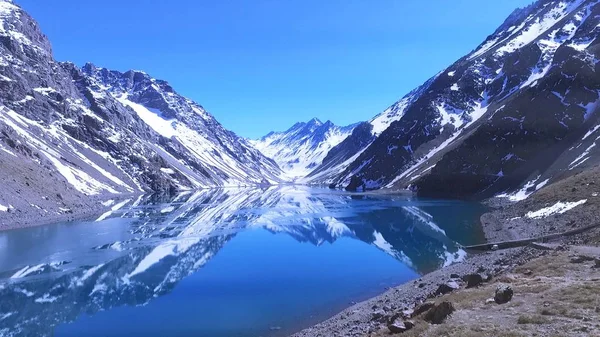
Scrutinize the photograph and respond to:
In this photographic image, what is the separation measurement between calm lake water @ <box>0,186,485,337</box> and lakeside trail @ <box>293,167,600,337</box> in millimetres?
3609

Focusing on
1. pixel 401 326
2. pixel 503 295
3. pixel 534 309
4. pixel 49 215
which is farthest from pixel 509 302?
pixel 49 215

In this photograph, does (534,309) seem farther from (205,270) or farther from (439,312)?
(205,270)

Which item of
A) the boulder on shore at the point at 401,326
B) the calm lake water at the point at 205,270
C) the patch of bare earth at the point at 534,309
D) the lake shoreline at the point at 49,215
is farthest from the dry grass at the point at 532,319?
the lake shoreline at the point at 49,215

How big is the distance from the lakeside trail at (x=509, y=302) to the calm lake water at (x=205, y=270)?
3609mm

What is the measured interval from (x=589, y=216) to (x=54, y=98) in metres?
206

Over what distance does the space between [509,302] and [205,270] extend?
35719 millimetres

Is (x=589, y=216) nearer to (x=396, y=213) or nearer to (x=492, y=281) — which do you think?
(x=492, y=281)

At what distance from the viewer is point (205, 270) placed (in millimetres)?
49438

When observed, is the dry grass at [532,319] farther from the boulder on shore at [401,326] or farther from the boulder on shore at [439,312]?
the boulder on shore at [401,326]

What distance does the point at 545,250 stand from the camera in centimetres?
3644

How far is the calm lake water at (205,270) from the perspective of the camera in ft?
107

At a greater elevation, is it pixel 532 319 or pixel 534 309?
pixel 532 319

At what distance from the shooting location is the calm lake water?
32.6 metres

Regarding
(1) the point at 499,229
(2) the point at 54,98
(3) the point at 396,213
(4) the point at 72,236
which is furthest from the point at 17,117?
(1) the point at 499,229
